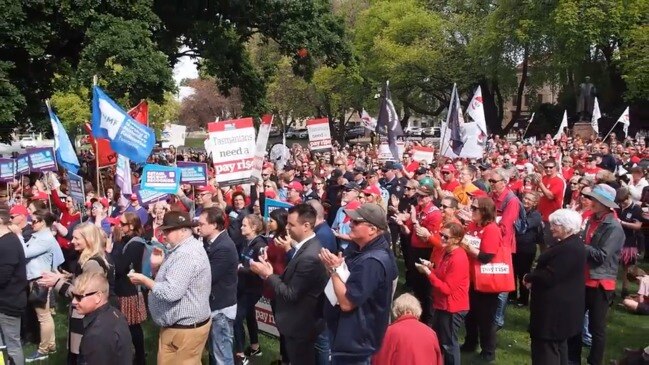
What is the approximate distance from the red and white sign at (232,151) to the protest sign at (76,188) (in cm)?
325

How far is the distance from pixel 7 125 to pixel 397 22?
35.1 metres

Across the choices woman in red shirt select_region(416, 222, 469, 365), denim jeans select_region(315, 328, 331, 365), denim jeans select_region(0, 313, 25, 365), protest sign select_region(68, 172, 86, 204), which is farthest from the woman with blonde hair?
protest sign select_region(68, 172, 86, 204)

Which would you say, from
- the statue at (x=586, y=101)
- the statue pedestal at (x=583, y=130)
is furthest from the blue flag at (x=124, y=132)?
the statue at (x=586, y=101)

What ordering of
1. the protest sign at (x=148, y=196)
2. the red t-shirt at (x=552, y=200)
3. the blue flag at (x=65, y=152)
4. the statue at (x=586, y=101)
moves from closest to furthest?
the red t-shirt at (x=552, y=200) → the protest sign at (x=148, y=196) → the blue flag at (x=65, y=152) → the statue at (x=586, y=101)

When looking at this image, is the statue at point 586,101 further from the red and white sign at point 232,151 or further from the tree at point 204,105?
the tree at point 204,105

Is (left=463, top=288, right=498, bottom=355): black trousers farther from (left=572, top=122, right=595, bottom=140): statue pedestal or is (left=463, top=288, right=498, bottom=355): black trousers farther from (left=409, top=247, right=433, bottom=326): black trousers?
(left=572, top=122, right=595, bottom=140): statue pedestal

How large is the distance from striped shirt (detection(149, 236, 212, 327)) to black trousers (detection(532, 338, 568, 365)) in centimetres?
282

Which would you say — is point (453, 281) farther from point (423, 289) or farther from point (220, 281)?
point (423, 289)

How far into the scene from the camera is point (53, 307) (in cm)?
913

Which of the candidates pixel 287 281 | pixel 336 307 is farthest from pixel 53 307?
pixel 336 307

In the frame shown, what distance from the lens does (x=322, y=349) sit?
571 cm

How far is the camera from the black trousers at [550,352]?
5695mm

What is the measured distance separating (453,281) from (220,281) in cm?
211

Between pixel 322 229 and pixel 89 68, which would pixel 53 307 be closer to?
pixel 322 229
